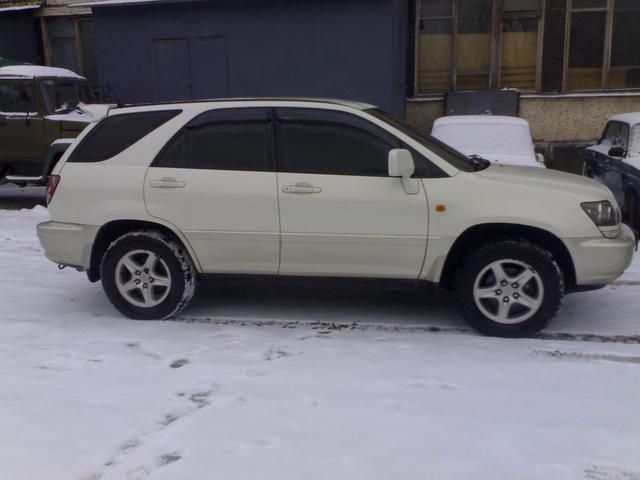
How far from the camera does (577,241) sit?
191 inches

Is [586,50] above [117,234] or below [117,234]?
above

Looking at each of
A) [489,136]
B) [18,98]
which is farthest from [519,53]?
[18,98]

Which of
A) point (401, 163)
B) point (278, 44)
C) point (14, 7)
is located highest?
point (14, 7)

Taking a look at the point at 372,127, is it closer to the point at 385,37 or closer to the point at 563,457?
the point at 563,457

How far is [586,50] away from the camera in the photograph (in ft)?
47.1

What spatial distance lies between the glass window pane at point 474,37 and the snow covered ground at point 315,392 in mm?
9574

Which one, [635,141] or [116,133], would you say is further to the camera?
[635,141]

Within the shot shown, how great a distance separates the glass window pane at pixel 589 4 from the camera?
553 inches

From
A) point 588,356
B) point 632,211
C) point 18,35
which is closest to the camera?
point 588,356

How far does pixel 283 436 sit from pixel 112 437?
0.87 meters

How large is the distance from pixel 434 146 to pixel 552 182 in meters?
0.94

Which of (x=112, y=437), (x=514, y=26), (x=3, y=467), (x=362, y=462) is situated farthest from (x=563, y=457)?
(x=514, y=26)

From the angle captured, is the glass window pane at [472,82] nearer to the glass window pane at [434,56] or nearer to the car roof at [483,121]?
the glass window pane at [434,56]

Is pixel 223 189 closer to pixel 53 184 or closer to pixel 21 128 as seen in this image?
pixel 53 184
